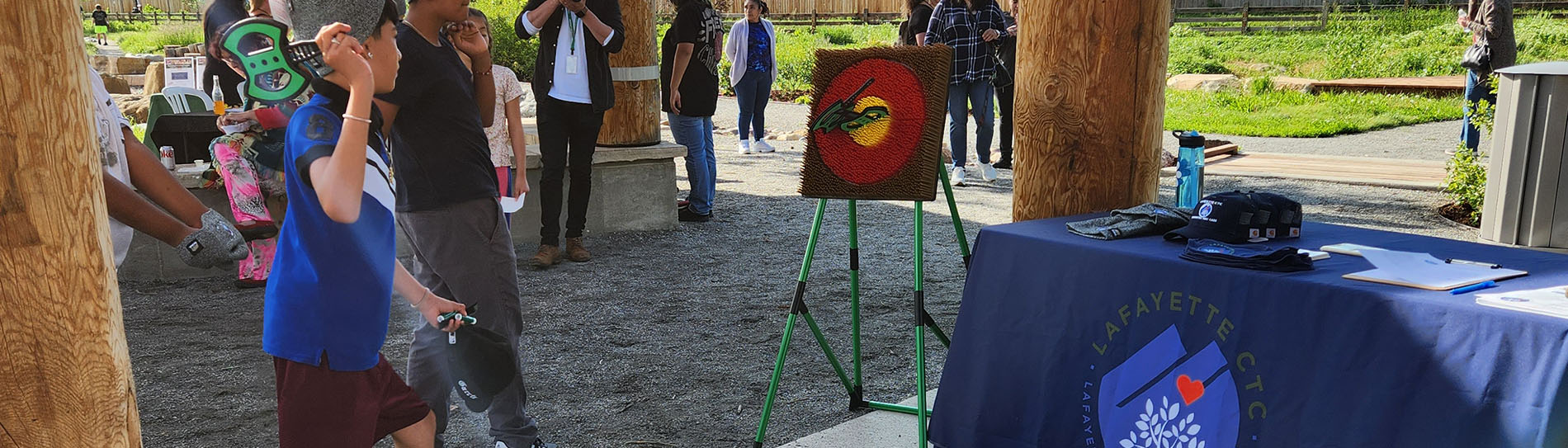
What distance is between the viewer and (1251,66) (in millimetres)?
20812

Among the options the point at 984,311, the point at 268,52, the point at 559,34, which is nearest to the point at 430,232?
the point at 268,52

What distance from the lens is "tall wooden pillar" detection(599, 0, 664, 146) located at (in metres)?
7.34

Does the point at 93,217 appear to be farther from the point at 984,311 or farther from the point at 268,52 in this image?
the point at 984,311

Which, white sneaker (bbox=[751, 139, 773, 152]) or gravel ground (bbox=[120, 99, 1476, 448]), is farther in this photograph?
white sneaker (bbox=[751, 139, 773, 152])

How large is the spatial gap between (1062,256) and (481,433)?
2.04 meters

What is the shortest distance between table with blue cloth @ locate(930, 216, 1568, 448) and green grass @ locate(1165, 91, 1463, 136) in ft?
33.7

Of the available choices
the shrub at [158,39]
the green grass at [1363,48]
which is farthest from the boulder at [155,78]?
the green grass at [1363,48]

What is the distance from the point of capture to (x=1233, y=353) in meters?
2.71

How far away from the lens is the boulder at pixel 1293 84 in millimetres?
16969

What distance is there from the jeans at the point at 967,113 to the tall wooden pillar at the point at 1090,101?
16.9ft

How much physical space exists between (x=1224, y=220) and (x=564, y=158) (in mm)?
4296

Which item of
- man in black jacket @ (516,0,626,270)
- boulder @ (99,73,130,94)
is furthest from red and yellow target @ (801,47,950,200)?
boulder @ (99,73,130,94)

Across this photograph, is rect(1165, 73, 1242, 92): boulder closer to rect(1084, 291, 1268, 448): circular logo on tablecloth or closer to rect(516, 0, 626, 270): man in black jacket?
rect(516, 0, 626, 270): man in black jacket

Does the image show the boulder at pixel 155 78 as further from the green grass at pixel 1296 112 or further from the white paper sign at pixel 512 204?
the green grass at pixel 1296 112
